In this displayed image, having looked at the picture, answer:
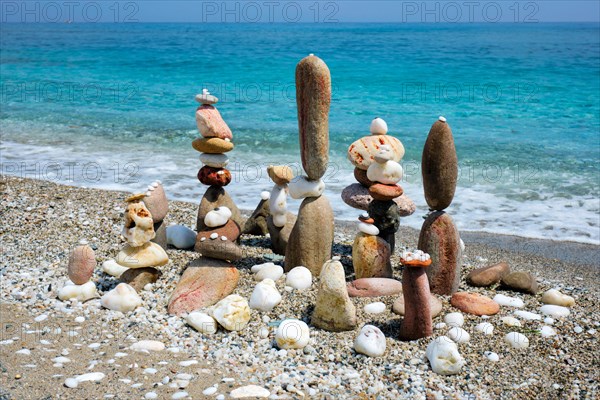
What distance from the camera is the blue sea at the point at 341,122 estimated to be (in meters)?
8.55

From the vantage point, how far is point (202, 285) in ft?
15.1

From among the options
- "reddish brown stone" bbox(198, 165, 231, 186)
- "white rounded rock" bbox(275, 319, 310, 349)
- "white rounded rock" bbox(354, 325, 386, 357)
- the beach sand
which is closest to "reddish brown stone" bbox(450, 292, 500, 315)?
the beach sand

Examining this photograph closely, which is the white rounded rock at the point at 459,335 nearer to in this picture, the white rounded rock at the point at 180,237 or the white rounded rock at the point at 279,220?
the white rounded rock at the point at 279,220

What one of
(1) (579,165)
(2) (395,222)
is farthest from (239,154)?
(2) (395,222)

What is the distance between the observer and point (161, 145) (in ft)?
38.9

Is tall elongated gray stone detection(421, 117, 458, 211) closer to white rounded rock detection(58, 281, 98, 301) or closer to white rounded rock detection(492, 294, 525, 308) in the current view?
white rounded rock detection(492, 294, 525, 308)

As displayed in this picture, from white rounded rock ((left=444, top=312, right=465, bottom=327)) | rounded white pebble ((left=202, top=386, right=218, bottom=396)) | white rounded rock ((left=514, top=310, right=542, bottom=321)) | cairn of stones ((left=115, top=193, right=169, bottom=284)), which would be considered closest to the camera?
rounded white pebble ((left=202, top=386, right=218, bottom=396))

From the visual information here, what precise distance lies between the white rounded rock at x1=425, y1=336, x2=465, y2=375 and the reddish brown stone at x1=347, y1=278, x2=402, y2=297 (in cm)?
92

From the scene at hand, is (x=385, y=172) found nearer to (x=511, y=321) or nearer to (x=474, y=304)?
(x=474, y=304)

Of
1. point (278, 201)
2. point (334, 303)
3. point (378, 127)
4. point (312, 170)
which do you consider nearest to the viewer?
point (334, 303)

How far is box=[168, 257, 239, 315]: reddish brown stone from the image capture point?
449 centimetres

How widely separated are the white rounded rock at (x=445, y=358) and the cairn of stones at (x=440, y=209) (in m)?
0.97

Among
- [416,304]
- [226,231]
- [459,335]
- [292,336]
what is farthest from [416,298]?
[226,231]

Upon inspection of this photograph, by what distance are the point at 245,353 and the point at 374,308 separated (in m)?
0.96
